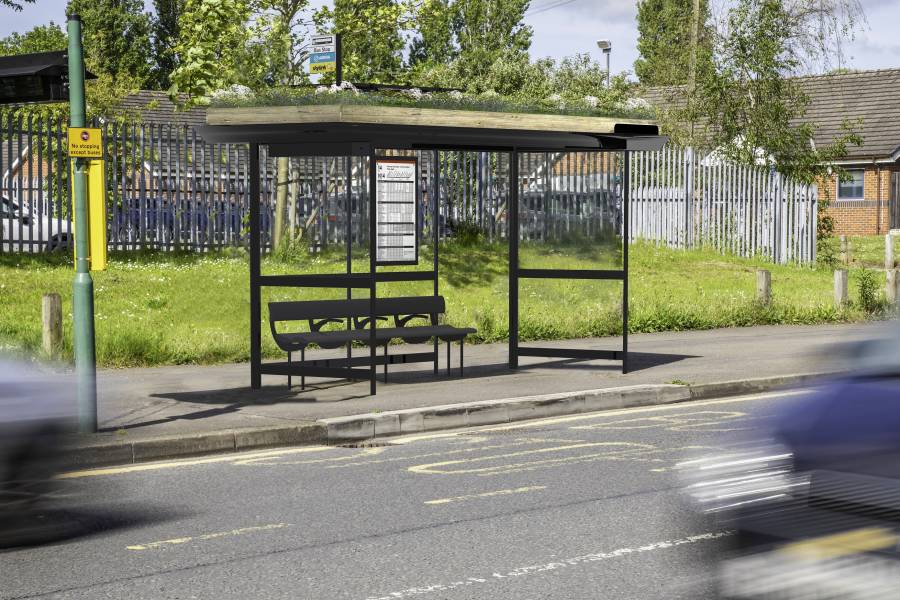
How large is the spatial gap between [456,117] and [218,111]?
2.29 metres

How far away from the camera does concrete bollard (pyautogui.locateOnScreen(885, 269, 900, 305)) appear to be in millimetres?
21547

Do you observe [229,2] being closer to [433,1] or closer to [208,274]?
[433,1]

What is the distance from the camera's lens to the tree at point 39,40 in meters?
65.9

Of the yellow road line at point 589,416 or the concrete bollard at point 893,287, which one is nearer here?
the yellow road line at point 589,416

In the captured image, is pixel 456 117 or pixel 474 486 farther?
pixel 456 117

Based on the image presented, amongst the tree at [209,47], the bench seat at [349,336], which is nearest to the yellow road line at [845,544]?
the bench seat at [349,336]

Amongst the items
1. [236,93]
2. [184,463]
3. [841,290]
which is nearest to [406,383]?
[236,93]

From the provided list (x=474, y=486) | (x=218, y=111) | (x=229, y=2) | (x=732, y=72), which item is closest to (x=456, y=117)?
(x=218, y=111)

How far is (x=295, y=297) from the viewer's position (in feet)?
57.8

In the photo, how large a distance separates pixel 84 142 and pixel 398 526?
13.3 feet

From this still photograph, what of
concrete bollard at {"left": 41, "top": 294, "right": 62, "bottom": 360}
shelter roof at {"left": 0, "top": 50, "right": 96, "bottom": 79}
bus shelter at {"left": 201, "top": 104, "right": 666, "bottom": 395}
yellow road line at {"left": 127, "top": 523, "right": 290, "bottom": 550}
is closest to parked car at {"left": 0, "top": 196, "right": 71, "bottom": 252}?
shelter roof at {"left": 0, "top": 50, "right": 96, "bottom": 79}

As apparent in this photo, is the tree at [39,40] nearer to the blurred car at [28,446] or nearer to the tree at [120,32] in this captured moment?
the tree at [120,32]

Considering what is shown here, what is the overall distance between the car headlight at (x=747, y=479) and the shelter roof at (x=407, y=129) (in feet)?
24.1

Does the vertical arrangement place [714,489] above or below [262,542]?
above
